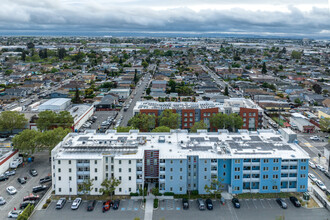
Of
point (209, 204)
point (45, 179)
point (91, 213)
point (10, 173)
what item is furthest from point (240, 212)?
point (10, 173)

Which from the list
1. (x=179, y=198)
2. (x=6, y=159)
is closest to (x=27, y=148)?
(x=6, y=159)

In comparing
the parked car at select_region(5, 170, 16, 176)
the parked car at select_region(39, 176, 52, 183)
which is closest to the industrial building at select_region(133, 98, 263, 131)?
the parked car at select_region(39, 176, 52, 183)

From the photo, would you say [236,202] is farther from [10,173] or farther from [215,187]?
[10,173]

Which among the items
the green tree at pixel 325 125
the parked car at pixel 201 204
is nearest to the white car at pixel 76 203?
the parked car at pixel 201 204

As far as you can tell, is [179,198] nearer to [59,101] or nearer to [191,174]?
[191,174]

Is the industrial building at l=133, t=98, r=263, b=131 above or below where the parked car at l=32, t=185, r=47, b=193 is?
above

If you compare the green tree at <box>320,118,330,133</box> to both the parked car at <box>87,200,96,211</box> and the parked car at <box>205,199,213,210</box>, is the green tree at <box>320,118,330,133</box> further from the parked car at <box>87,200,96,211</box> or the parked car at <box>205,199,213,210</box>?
the parked car at <box>87,200,96,211</box>
